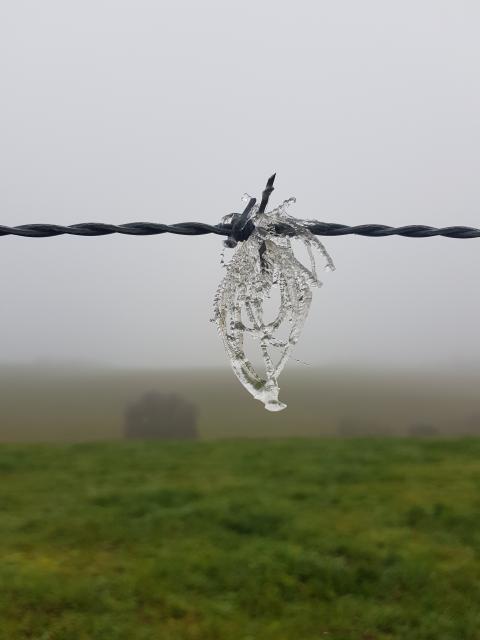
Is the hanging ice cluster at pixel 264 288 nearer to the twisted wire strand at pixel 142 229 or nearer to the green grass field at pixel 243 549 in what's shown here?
the twisted wire strand at pixel 142 229

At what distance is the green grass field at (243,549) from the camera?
3.98 m

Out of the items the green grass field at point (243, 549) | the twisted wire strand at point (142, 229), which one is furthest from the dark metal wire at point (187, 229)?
the green grass field at point (243, 549)

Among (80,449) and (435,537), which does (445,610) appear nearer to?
(435,537)

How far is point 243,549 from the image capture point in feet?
16.2

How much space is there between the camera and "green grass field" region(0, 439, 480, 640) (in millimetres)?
3977

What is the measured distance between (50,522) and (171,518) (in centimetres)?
116

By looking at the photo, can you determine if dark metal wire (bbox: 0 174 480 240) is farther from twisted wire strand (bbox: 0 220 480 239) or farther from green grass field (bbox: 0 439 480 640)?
green grass field (bbox: 0 439 480 640)

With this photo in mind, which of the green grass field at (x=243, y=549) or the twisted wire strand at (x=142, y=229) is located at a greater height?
the twisted wire strand at (x=142, y=229)

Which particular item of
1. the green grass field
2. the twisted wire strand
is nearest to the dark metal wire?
the twisted wire strand

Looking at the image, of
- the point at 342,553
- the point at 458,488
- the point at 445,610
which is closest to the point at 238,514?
the point at 342,553

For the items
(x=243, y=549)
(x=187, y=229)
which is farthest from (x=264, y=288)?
(x=243, y=549)

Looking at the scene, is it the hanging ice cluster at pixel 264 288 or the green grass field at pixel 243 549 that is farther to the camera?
the green grass field at pixel 243 549

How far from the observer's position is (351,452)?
8.88 meters

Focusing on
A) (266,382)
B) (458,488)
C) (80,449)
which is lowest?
(80,449)
